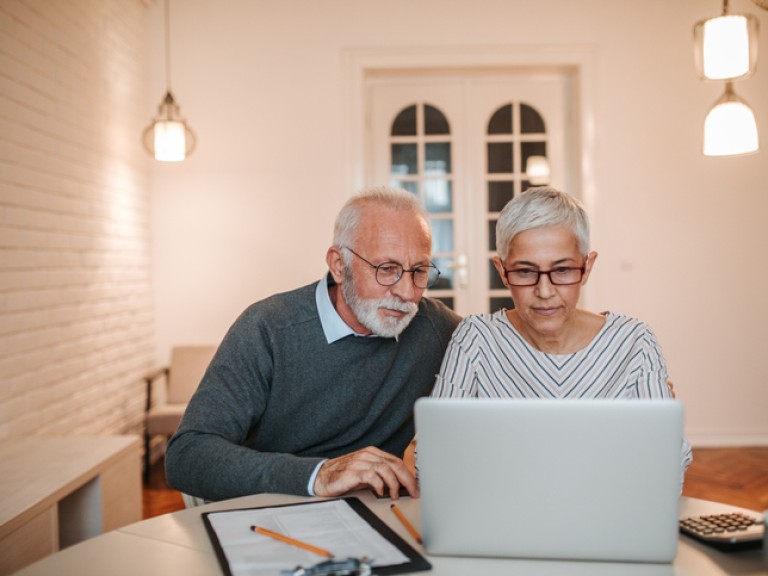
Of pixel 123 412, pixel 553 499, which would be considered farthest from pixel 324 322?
pixel 123 412

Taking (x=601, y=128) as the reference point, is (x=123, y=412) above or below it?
below

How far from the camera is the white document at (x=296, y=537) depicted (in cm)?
104

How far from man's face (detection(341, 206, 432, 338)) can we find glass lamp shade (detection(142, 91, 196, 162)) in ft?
9.34

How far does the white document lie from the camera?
1.04m

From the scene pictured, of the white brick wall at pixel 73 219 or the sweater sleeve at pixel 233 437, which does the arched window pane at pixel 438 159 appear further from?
the sweater sleeve at pixel 233 437

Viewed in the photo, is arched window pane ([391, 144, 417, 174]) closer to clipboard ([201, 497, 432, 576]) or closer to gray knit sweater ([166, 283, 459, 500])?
gray knit sweater ([166, 283, 459, 500])

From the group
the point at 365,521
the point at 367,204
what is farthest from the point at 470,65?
the point at 365,521

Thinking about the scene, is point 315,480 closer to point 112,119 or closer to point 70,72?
point 70,72

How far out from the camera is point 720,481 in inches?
156

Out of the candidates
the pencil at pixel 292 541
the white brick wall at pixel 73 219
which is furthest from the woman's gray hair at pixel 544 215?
the white brick wall at pixel 73 219

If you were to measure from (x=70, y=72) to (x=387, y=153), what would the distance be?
210 centimetres

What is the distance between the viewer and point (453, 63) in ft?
15.6

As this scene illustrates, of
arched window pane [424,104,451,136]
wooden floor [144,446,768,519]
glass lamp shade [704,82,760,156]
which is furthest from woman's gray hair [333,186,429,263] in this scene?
arched window pane [424,104,451,136]

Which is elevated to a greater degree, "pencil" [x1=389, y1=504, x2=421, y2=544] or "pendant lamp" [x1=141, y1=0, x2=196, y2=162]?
"pendant lamp" [x1=141, y1=0, x2=196, y2=162]
